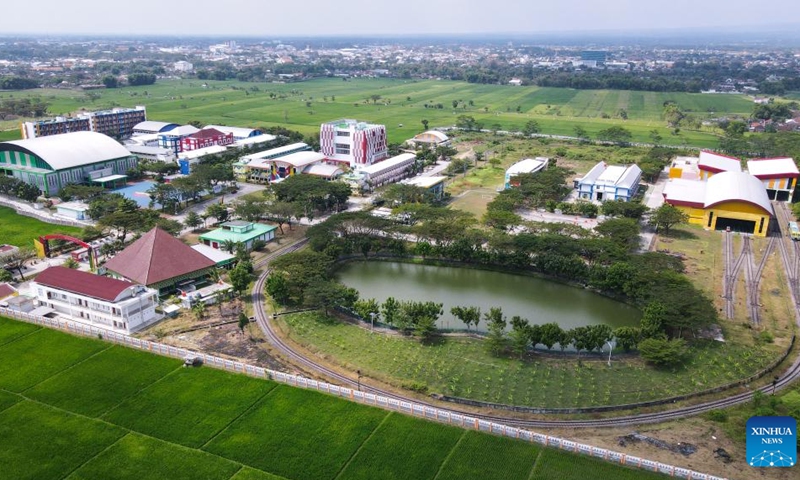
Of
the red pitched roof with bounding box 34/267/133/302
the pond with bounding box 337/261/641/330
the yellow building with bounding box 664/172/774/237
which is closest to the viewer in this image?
the red pitched roof with bounding box 34/267/133/302

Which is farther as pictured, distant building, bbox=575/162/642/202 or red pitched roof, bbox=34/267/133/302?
distant building, bbox=575/162/642/202

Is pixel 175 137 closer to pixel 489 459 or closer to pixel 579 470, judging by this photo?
pixel 489 459

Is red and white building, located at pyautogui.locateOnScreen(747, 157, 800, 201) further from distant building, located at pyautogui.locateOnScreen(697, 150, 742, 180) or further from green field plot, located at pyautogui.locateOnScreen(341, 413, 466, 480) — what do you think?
green field plot, located at pyautogui.locateOnScreen(341, 413, 466, 480)

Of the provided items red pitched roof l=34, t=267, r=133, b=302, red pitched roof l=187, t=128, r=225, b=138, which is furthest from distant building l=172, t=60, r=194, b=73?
red pitched roof l=34, t=267, r=133, b=302

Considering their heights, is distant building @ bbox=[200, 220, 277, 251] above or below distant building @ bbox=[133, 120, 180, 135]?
below

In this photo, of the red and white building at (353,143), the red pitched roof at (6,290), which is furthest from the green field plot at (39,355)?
the red and white building at (353,143)

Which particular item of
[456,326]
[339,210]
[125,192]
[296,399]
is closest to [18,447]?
[296,399]
